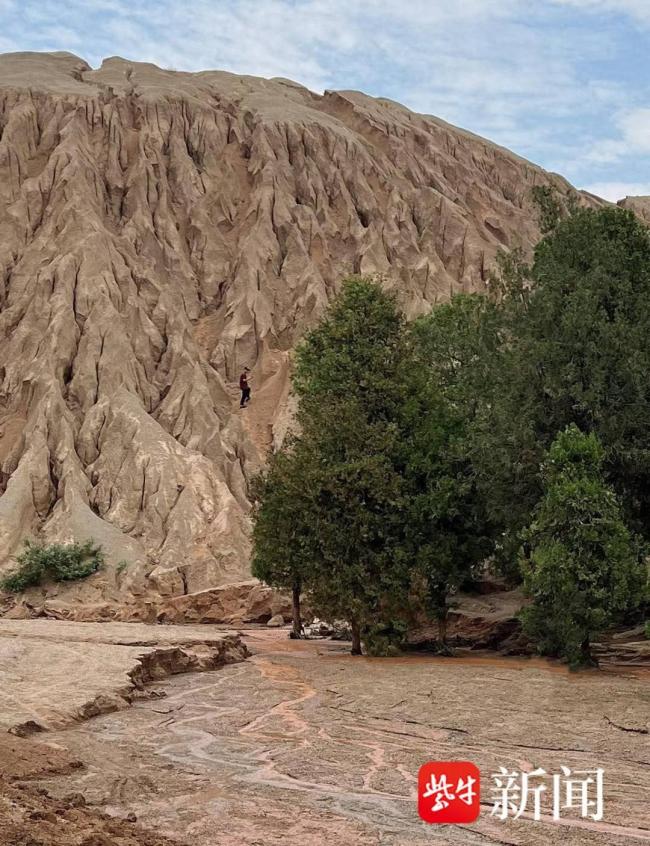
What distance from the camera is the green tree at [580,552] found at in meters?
18.5

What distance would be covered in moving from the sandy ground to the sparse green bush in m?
18.9

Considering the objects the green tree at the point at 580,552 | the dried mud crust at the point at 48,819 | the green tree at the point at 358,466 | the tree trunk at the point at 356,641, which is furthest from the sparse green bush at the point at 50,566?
the dried mud crust at the point at 48,819

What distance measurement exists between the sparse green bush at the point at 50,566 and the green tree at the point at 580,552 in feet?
75.4

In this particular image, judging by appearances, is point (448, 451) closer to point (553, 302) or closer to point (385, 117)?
point (553, 302)

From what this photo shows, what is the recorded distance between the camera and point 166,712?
1496 centimetres

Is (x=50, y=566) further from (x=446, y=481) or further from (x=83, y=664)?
(x=446, y=481)

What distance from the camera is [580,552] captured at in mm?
18844

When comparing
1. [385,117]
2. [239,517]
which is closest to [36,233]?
[239,517]

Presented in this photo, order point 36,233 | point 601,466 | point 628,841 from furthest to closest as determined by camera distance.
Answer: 1. point 36,233
2. point 601,466
3. point 628,841

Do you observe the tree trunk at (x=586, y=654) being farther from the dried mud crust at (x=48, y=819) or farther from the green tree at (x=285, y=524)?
the dried mud crust at (x=48, y=819)

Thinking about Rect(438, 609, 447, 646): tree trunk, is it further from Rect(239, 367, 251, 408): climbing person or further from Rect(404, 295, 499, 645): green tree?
Rect(239, 367, 251, 408): climbing person

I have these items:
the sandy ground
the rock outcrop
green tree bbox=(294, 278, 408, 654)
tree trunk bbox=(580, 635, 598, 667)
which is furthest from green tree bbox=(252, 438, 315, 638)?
tree trunk bbox=(580, 635, 598, 667)

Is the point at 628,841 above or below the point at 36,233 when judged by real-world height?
below

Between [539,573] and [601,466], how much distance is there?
3.29m
